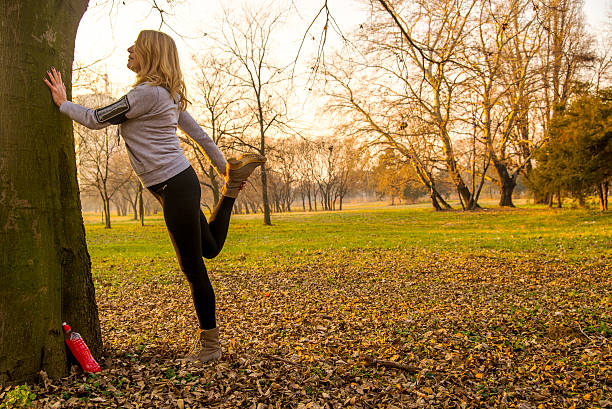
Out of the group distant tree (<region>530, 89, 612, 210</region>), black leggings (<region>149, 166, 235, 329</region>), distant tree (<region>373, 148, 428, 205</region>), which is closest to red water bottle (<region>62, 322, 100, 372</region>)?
black leggings (<region>149, 166, 235, 329</region>)

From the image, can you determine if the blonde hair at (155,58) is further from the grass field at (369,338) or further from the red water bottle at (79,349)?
the grass field at (369,338)

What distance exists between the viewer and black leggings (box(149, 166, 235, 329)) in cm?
262

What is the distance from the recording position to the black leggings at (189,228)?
262 cm

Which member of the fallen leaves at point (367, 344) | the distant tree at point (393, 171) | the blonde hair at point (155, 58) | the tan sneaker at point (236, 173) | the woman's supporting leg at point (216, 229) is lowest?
the fallen leaves at point (367, 344)

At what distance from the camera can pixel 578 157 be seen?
15828mm

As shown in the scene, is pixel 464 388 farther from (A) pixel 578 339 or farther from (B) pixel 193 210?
(B) pixel 193 210

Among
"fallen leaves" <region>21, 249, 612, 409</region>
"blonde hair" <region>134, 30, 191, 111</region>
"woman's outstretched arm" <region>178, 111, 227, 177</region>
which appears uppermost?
"blonde hair" <region>134, 30, 191, 111</region>

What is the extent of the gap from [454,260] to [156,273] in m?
5.57

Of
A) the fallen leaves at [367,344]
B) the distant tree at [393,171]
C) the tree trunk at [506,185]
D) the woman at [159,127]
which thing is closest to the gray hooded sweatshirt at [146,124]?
the woman at [159,127]

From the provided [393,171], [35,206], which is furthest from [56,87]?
[393,171]

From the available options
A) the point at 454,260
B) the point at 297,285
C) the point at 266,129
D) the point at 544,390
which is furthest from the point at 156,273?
the point at 266,129

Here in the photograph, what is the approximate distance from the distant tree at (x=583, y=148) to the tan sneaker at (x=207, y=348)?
16.7 m

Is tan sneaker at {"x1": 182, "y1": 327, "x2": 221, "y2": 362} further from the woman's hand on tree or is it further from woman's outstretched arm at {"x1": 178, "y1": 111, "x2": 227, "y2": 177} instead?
the woman's hand on tree

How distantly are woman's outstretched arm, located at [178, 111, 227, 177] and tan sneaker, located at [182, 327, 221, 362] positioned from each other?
129cm
